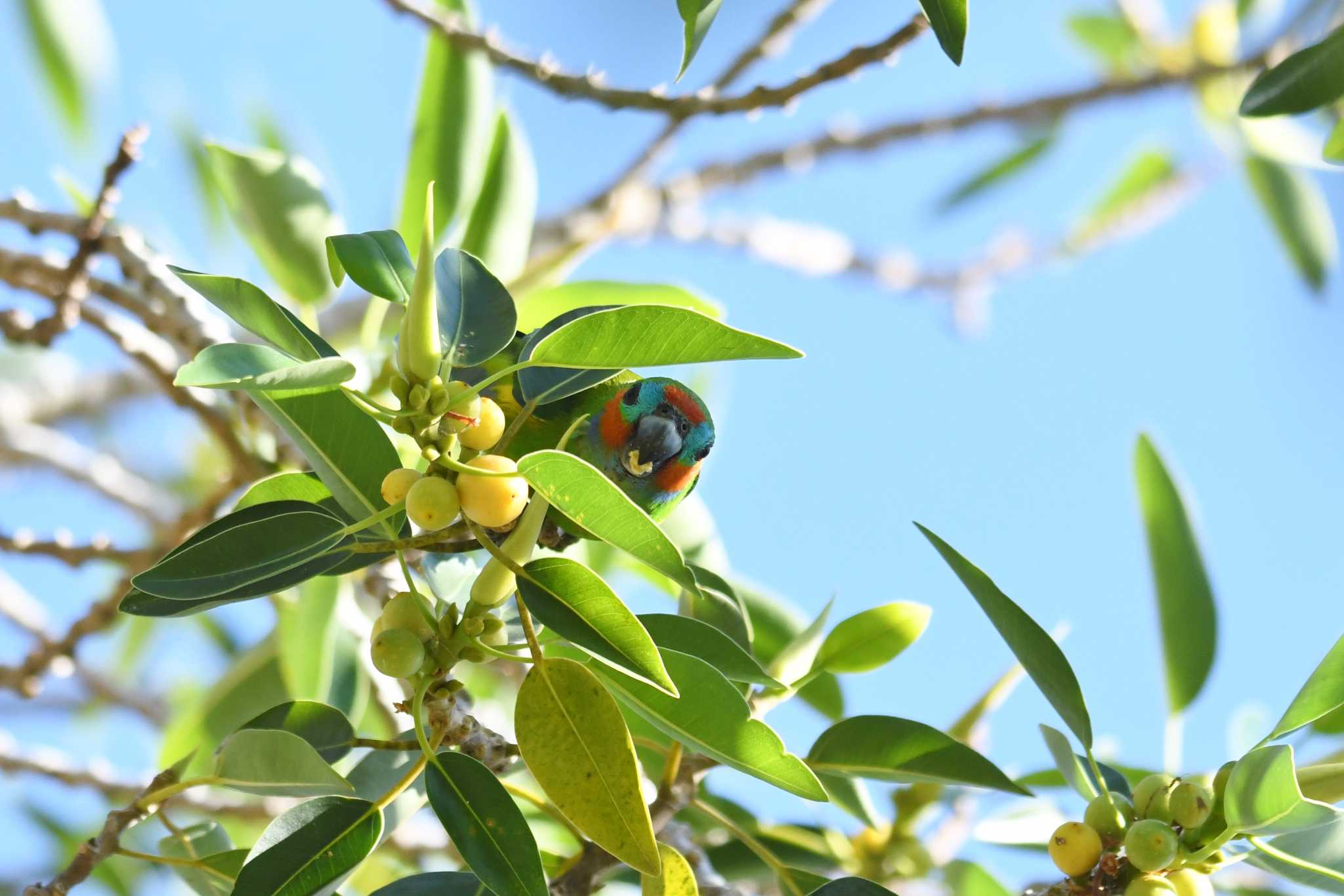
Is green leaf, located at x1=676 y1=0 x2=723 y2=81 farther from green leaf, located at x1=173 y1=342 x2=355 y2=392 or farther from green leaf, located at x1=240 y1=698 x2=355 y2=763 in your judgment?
green leaf, located at x1=240 y1=698 x2=355 y2=763

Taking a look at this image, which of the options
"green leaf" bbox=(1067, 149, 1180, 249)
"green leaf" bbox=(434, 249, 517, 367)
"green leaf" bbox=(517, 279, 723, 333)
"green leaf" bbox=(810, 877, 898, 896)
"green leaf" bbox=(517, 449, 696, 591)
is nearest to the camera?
"green leaf" bbox=(517, 449, 696, 591)

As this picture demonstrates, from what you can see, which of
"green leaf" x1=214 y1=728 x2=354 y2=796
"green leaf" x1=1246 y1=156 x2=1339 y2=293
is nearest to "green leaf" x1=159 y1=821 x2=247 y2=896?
"green leaf" x1=214 y1=728 x2=354 y2=796

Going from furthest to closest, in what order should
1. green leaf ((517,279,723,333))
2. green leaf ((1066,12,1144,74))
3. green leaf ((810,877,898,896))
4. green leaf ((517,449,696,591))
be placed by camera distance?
green leaf ((1066,12,1144,74))
green leaf ((517,279,723,333))
green leaf ((810,877,898,896))
green leaf ((517,449,696,591))

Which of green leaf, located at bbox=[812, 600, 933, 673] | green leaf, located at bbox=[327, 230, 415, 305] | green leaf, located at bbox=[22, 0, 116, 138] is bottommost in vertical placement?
green leaf, located at bbox=[812, 600, 933, 673]

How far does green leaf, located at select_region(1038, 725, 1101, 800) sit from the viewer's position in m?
1.15

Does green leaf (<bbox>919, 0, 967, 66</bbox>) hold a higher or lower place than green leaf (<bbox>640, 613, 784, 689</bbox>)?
higher

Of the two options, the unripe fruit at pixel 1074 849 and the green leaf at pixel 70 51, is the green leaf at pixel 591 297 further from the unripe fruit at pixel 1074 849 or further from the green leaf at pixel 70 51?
the green leaf at pixel 70 51

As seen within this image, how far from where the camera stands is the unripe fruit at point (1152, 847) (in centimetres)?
101

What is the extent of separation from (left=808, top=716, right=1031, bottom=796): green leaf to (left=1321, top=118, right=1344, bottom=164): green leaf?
677 mm

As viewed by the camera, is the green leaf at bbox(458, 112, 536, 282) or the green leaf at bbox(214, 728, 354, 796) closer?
the green leaf at bbox(214, 728, 354, 796)

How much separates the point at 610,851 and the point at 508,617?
0.30 m

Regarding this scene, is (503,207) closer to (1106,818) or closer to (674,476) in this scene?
(674,476)

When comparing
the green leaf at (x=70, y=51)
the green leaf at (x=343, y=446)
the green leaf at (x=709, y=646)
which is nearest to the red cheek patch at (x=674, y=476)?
the green leaf at (x=709, y=646)

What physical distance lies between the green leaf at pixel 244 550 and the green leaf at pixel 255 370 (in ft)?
0.54
